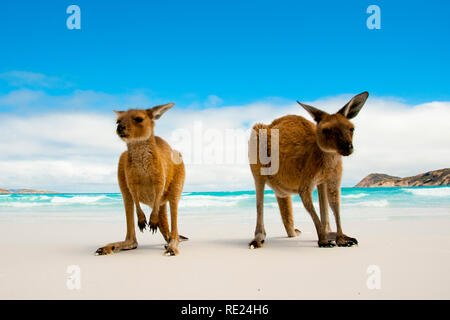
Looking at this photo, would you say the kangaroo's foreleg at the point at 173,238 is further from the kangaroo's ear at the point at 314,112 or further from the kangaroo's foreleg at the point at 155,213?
the kangaroo's ear at the point at 314,112

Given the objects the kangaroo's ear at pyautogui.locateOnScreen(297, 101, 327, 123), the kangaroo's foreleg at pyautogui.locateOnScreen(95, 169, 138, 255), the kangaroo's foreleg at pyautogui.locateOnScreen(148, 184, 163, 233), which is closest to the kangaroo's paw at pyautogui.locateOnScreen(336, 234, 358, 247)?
the kangaroo's ear at pyautogui.locateOnScreen(297, 101, 327, 123)

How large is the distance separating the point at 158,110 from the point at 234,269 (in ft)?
5.99

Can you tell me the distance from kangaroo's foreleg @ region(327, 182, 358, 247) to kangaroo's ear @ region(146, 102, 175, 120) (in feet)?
6.90

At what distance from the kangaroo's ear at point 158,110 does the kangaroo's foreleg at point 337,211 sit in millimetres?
2103

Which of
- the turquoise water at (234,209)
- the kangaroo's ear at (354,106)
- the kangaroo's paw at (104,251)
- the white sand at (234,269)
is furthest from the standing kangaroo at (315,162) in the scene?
the turquoise water at (234,209)

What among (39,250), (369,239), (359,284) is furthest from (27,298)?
(369,239)

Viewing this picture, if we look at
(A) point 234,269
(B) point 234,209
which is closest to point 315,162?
(A) point 234,269

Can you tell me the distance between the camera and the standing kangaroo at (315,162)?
405 centimetres

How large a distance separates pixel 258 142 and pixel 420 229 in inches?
117

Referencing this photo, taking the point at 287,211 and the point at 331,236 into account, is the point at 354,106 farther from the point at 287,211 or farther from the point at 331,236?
the point at 287,211

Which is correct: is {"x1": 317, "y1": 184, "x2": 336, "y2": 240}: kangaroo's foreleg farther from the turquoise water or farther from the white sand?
the turquoise water

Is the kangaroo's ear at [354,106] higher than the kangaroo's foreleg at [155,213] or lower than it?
higher

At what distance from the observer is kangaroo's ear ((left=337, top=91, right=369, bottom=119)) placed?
4.14 m

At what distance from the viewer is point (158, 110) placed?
3871 millimetres
